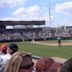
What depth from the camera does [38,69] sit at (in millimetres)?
4375

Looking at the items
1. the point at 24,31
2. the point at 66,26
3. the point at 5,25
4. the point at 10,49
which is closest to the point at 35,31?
the point at 24,31

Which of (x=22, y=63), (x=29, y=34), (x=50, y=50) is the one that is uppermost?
(x=22, y=63)

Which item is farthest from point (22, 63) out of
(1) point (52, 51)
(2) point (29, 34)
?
(2) point (29, 34)

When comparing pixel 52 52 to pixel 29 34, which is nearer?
pixel 52 52

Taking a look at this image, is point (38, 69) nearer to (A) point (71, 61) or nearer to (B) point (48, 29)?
(A) point (71, 61)

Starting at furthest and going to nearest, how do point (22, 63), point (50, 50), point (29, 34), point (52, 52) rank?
point (29, 34) → point (50, 50) → point (52, 52) → point (22, 63)

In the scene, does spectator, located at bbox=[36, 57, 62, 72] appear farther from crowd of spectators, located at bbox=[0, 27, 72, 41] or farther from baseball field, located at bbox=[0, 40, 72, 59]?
crowd of spectators, located at bbox=[0, 27, 72, 41]

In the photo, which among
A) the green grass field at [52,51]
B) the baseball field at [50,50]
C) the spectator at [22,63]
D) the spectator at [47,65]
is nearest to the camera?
the spectator at [47,65]

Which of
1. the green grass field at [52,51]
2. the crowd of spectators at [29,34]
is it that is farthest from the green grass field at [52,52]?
the crowd of spectators at [29,34]

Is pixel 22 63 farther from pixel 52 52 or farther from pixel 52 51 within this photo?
pixel 52 51

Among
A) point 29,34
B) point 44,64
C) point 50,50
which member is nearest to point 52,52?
point 50,50

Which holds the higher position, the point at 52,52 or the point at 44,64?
the point at 44,64

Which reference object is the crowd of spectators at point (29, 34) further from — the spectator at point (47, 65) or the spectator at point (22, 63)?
the spectator at point (47, 65)

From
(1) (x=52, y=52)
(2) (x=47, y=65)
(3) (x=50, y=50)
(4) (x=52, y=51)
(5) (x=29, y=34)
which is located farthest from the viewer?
(5) (x=29, y=34)
